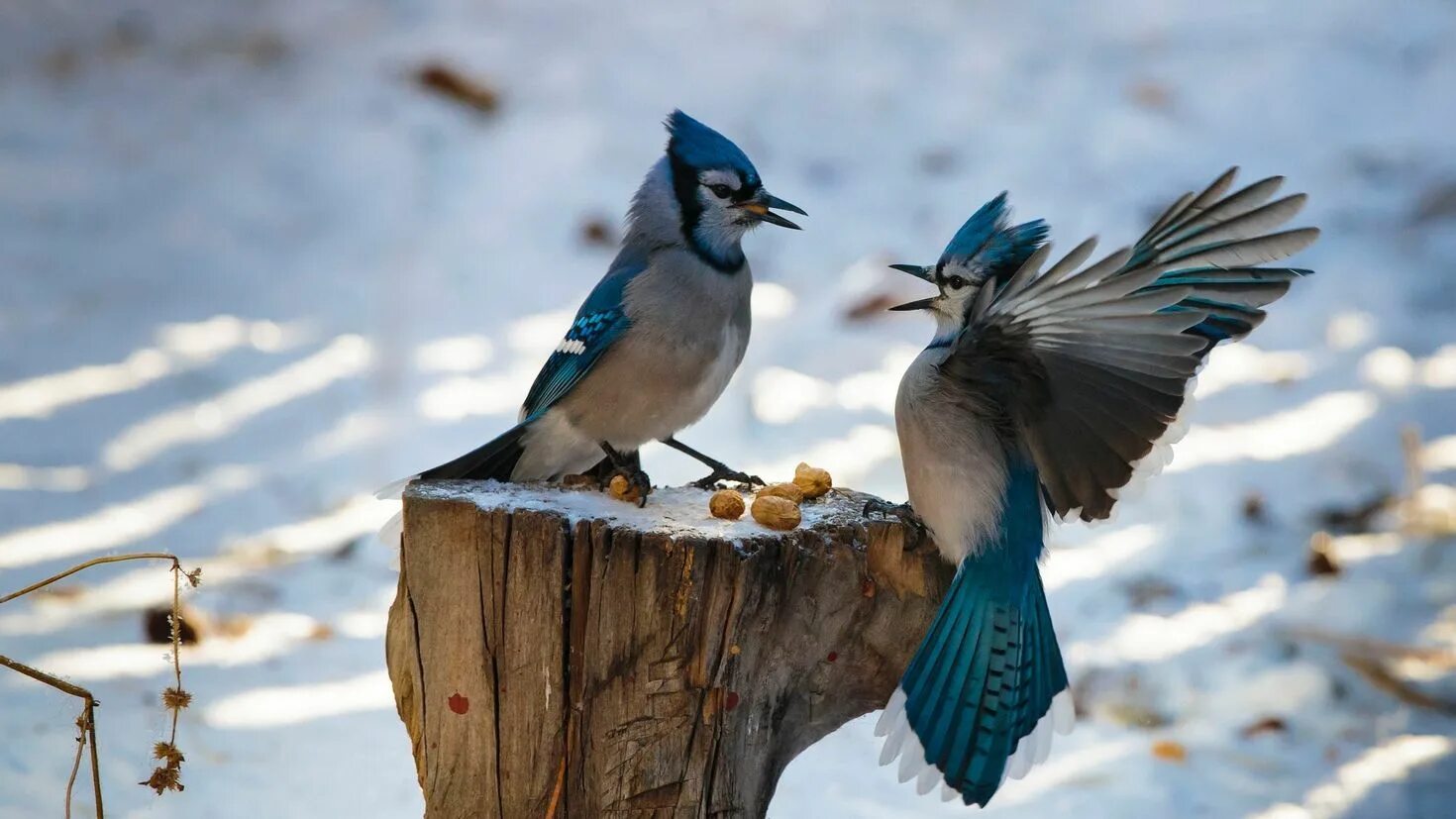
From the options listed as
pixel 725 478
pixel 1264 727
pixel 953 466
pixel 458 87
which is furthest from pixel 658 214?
pixel 458 87

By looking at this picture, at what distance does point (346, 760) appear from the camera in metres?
2.67

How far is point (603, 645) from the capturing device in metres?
1.88

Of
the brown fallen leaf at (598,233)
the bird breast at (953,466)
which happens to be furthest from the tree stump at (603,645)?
the brown fallen leaf at (598,233)

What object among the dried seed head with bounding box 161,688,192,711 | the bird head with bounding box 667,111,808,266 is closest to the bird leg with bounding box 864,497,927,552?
the bird head with bounding box 667,111,808,266

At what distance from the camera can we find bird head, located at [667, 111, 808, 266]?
2273 mm

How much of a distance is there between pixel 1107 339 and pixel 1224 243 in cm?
23

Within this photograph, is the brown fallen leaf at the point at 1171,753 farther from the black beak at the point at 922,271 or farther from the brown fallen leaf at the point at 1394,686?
the black beak at the point at 922,271

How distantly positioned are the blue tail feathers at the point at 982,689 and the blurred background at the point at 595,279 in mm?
783

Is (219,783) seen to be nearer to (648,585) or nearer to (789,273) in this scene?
(648,585)

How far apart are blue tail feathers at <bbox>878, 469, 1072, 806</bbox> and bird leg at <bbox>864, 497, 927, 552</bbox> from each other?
90 millimetres

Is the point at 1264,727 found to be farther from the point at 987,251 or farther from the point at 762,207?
the point at 762,207

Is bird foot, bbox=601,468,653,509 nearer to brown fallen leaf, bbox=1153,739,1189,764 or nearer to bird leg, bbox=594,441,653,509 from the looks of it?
bird leg, bbox=594,441,653,509

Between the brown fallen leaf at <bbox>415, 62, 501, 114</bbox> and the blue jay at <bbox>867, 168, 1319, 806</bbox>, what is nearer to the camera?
the blue jay at <bbox>867, 168, 1319, 806</bbox>

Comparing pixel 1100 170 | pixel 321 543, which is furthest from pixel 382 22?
pixel 1100 170
